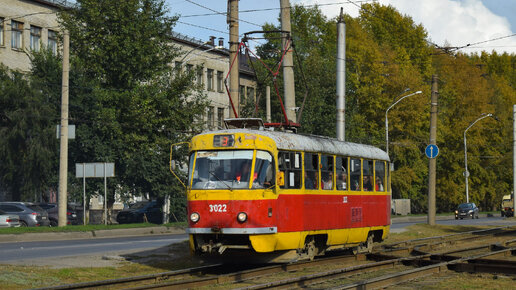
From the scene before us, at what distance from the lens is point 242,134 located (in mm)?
16031

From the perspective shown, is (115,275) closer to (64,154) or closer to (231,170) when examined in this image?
(231,170)

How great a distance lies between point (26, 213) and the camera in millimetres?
37562

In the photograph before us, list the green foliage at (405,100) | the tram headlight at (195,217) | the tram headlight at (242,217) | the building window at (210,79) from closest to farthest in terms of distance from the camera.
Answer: the tram headlight at (242,217), the tram headlight at (195,217), the green foliage at (405,100), the building window at (210,79)

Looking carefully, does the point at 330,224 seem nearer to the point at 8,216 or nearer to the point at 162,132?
the point at 8,216

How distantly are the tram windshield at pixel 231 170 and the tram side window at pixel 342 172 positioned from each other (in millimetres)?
3133

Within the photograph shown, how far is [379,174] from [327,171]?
3778mm

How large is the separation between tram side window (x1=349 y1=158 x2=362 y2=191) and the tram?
47.6 inches

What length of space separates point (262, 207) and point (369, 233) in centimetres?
615

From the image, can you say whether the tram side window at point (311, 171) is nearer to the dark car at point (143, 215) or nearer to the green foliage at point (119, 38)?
the green foliage at point (119, 38)

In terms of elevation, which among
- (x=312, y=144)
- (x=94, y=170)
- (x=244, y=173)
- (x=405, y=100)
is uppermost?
(x=405, y=100)

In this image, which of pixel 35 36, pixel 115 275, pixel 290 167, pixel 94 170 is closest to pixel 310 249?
pixel 290 167

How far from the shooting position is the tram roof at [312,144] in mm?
16250

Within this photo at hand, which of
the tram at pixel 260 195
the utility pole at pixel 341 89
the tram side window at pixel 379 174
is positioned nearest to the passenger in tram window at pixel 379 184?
the tram side window at pixel 379 174

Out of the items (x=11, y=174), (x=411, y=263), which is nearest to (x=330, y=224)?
(x=411, y=263)
